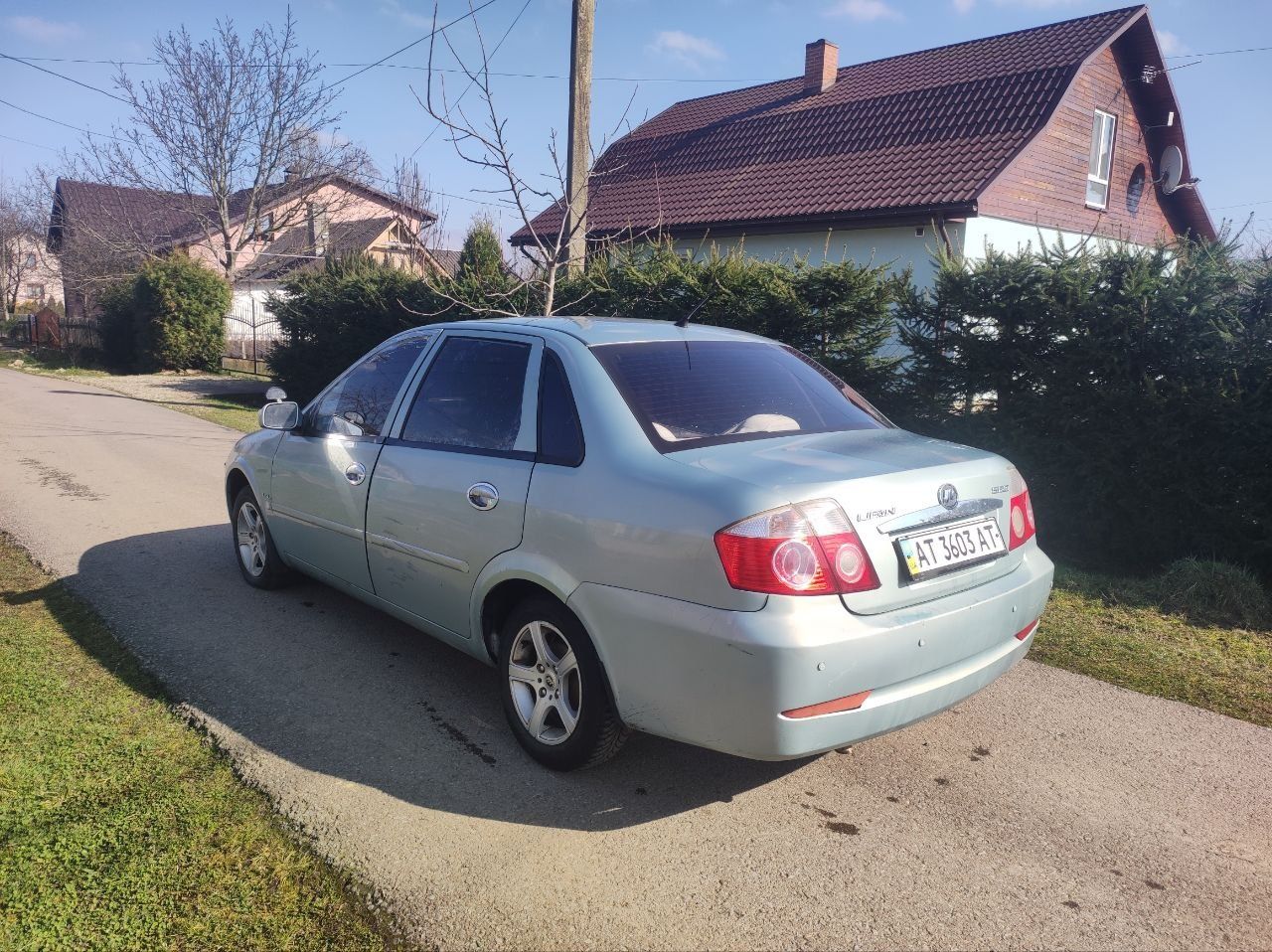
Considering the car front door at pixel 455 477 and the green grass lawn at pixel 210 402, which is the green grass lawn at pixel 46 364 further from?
the car front door at pixel 455 477

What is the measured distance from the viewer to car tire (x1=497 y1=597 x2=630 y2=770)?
3262mm

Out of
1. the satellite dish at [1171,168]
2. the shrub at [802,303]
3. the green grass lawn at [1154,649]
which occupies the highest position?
the satellite dish at [1171,168]

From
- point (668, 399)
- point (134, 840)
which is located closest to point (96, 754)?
point (134, 840)

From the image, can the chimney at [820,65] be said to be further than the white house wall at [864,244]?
Yes

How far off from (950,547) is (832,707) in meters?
0.72

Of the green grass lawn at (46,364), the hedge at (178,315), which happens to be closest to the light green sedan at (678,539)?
the hedge at (178,315)

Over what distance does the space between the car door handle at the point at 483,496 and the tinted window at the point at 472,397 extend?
0.61 ft

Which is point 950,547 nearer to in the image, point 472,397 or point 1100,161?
point 472,397

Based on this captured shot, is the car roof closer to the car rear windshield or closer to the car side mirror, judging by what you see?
the car rear windshield

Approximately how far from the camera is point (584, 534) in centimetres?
320

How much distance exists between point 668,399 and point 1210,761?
2.60 metres

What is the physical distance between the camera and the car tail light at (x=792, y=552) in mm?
2781

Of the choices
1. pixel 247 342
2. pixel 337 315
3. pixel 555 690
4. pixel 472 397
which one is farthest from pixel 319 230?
pixel 555 690

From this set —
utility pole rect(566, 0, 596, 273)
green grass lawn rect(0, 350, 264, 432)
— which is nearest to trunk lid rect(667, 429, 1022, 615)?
utility pole rect(566, 0, 596, 273)
